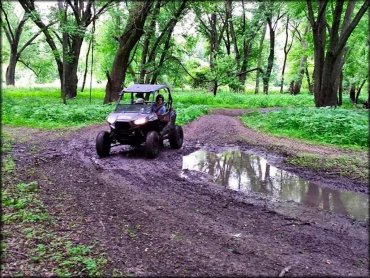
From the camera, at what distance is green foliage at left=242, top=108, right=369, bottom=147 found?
38.8 feet

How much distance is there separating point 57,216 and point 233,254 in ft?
8.94

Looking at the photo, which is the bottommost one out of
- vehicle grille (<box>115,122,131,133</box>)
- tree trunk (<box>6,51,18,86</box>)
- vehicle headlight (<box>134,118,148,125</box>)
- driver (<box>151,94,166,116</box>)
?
vehicle grille (<box>115,122,131,133</box>)

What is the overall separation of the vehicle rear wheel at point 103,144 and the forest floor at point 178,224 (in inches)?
10.9

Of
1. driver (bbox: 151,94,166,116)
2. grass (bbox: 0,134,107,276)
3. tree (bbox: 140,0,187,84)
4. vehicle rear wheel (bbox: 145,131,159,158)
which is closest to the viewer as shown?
grass (bbox: 0,134,107,276)

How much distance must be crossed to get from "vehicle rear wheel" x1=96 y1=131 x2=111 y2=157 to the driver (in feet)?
4.98

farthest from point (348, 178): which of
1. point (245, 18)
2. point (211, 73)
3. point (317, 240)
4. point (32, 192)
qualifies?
point (245, 18)

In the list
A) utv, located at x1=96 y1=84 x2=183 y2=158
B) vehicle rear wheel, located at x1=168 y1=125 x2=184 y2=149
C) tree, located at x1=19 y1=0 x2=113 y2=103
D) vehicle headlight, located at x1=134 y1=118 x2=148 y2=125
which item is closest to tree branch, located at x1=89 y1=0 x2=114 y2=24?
tree, located at x1=19 y1=0 x2=113 y2=103

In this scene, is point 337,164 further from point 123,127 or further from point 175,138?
point 123,127

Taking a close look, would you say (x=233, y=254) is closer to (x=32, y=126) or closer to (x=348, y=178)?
(x=348, y=178)

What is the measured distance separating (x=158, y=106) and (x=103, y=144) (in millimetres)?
2013

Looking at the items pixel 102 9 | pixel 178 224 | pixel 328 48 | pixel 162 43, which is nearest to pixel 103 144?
pixel 178 224

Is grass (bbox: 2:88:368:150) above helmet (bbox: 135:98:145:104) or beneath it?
beneath

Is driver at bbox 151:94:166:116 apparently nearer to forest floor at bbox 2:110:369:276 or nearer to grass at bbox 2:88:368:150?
forest floor at bbox 2:110:369:276

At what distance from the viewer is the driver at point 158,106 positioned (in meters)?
10.1
